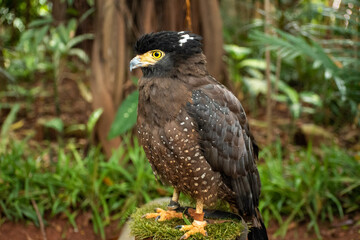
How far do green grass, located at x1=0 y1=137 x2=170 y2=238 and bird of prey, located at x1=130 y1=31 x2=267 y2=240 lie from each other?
1695 millimetres

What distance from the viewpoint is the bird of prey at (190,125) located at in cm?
250

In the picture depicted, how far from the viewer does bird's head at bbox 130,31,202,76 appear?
2.46m

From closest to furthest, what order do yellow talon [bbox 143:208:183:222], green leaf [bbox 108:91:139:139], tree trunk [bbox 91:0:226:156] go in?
yellow talon [bbox 143:208:183:222] → green leaf [bbox 108:91:139:139] → tree trunk [bbox 91:0:226:156]

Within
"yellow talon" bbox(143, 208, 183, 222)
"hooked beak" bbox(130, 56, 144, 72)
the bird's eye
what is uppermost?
the bird's eye

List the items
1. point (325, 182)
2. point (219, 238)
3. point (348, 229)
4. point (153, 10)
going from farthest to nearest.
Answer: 1. point (153, 10)
2. point (325, 182)
3. point (348, 229)
4. point (219, 238)

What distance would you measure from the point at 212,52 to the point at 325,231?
2.46m

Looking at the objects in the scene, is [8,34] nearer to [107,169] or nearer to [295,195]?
[107,169]

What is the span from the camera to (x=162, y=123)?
2.52m

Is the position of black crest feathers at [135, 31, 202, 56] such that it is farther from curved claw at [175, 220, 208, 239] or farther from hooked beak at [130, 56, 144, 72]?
curved claw at [175, 220, 208, 239]

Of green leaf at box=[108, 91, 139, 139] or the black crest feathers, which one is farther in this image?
green leaf at box=[108, 91, 139, 139]

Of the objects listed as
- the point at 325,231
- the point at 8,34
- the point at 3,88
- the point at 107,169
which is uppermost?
the point at 8,34

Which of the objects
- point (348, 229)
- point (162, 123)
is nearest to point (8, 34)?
point (162, 123)

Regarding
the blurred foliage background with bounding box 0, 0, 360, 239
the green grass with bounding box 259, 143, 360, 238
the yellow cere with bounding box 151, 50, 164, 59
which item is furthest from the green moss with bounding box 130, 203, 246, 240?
the green grass with bounding box 259, 143, 360, 238

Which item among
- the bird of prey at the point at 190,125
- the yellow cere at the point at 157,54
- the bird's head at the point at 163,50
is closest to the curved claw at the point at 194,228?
the bird of prey at the point at 190,125
